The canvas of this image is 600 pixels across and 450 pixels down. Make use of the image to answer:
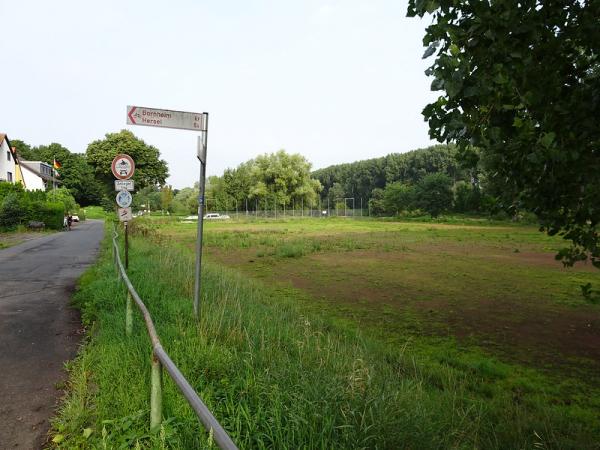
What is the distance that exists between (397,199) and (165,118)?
75.6m

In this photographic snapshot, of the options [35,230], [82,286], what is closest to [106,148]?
[35,230]

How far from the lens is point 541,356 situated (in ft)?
21.2

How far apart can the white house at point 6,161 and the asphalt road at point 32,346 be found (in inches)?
1443

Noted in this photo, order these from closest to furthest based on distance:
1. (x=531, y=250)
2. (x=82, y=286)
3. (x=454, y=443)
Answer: (x=454, y=443) < (x=82, y=286) < (x=531, y=250)

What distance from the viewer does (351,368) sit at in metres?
3.98

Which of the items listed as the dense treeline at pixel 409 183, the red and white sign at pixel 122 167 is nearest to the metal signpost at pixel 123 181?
the red and white sign at pixel 122 167

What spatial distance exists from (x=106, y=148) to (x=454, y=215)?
5442cm

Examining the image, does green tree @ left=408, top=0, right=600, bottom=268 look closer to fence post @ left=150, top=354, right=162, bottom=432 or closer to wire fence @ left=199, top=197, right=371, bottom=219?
fence post @ left=150, top=354, right=162, bottom=432

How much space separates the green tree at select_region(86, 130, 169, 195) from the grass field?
48.4m

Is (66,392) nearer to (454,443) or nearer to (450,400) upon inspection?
(454,443)

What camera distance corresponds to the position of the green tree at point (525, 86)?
3.47 m

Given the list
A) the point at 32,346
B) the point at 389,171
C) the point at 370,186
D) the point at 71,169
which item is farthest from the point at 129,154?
the point at 370,186

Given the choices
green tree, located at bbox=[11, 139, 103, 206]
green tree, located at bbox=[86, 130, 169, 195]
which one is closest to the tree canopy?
green tree, located at bbox=[86, 130, 169, 195]

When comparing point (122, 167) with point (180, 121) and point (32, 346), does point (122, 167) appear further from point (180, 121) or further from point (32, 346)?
point (180, 121)
